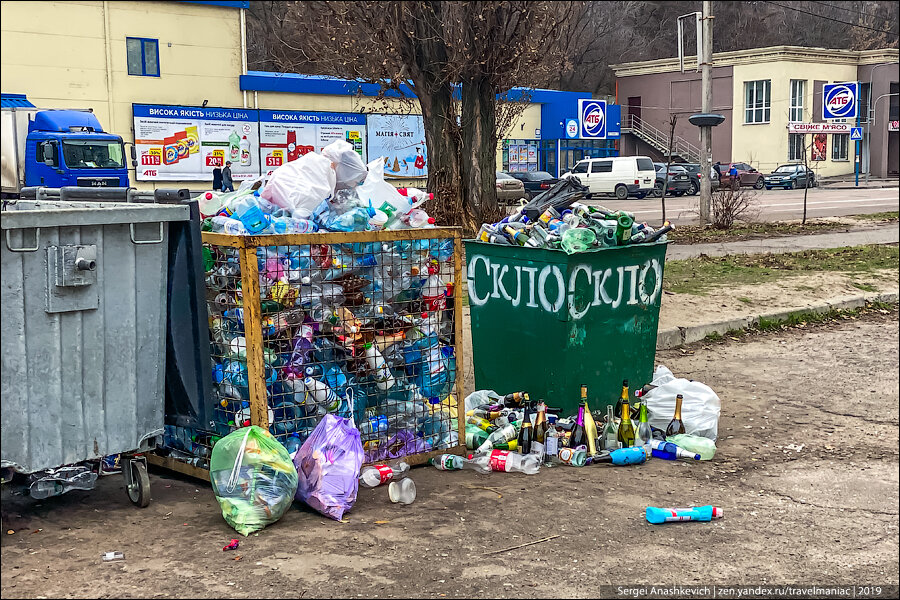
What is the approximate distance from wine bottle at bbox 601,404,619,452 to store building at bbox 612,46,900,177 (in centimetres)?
5188

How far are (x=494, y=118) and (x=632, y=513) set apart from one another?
12.5 m

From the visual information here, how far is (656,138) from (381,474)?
57870 mm

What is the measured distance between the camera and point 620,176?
132 ft

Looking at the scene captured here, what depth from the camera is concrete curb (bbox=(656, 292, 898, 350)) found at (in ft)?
27.7

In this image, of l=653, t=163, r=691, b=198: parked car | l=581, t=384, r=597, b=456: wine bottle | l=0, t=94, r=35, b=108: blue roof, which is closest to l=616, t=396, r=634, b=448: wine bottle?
l=581, t=384, r=597, b=456: wine bottle

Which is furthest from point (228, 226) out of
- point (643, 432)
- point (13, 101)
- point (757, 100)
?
point (757, 100)

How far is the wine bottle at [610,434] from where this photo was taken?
5.27 meters

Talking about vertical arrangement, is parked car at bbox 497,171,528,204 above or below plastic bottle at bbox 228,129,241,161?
below

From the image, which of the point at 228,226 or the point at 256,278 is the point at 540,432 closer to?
the point at 256,278

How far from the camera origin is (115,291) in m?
4.09

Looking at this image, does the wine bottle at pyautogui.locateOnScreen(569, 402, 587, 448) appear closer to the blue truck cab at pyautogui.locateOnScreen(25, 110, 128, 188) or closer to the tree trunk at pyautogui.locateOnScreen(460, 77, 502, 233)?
the tree trunk at pyautogui.locateOnScreen(460, 77, 502, 233)

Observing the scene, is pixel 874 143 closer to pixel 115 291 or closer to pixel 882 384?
pixel 882 384

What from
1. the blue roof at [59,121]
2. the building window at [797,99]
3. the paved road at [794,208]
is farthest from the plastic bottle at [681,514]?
the building window at [797,99]

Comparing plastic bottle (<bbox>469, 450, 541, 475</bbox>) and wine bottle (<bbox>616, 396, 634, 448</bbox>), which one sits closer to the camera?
plastic bottle (<bbox>469, 450, 541, 475</bbox>)
